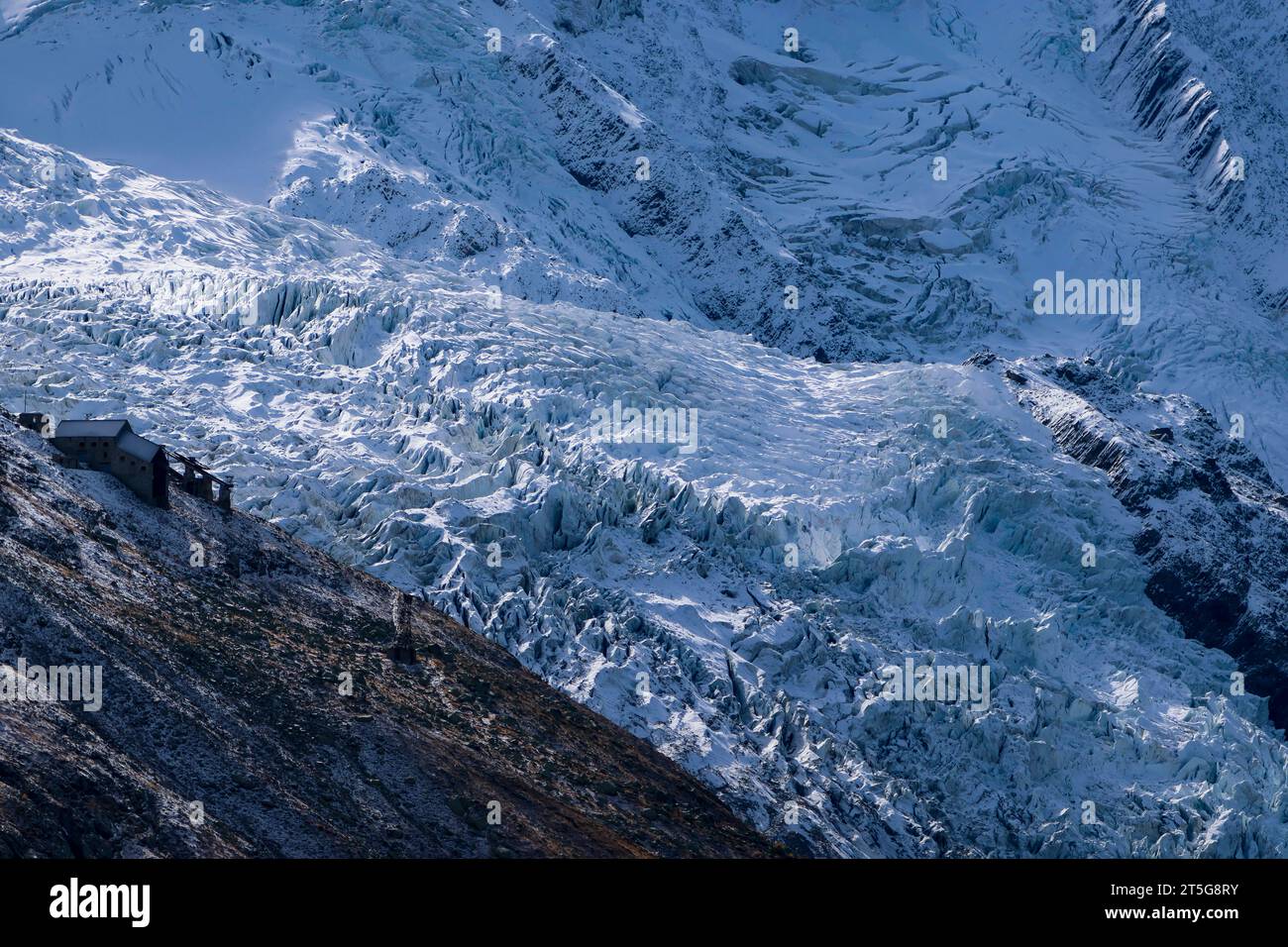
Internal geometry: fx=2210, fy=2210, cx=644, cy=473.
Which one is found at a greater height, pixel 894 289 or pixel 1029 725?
pixel 894 289

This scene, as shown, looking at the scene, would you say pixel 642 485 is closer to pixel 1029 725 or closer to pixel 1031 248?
pixel 1029 725

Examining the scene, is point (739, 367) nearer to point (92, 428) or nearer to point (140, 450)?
point (140, 450)

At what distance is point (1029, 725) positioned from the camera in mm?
78312

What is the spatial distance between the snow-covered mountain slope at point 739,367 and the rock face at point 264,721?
8.16 metres

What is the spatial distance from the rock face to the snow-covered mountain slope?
26.8 feet

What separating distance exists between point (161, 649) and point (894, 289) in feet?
245

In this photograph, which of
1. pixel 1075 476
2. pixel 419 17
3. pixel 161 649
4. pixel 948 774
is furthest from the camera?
pixel 419 17

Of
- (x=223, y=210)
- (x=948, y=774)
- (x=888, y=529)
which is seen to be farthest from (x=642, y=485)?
(x=223, y=210)

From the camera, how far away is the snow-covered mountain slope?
253 ft
